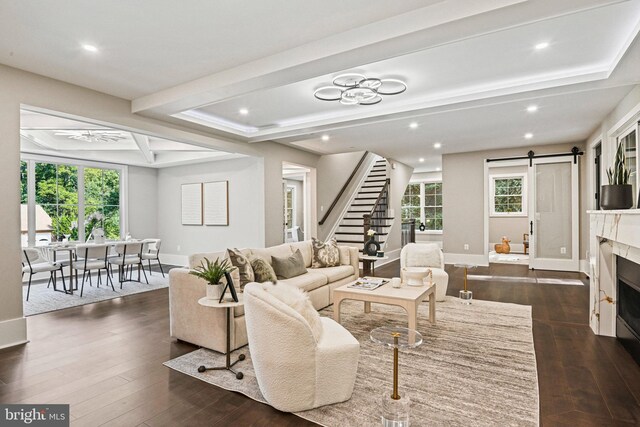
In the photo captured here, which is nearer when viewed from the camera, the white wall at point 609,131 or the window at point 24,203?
the white wall at point 609,131

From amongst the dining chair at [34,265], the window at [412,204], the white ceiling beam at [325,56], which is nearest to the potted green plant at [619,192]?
the white ceiling beam at [325,56]

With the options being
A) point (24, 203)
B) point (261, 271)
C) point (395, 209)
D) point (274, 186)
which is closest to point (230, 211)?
point (274, 186)

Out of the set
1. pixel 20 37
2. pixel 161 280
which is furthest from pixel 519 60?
pixel 161 280

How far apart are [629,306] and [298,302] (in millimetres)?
3161

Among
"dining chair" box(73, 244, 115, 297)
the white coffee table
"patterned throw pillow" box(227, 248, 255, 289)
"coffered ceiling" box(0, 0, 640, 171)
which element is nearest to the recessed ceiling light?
"coffered ceiling" box(0, 0, 640, 171)

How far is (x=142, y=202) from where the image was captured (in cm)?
883

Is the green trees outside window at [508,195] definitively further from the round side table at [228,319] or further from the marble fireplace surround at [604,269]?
the round side table at [228,319]

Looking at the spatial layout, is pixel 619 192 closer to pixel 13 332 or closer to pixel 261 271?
pixel 261 271

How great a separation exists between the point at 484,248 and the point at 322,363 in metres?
7.03

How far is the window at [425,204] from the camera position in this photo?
39.7 feet

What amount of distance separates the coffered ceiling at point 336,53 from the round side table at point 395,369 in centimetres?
215

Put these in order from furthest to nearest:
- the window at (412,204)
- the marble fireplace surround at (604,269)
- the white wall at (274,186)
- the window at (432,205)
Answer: the window at (412,204) < the window at (432,205) < the white wall at (274,186) < the marble fireplace surround at (604,269)

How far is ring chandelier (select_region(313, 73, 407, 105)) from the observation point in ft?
12.7

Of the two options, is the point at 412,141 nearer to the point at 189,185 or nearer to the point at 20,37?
the point at 189,185
